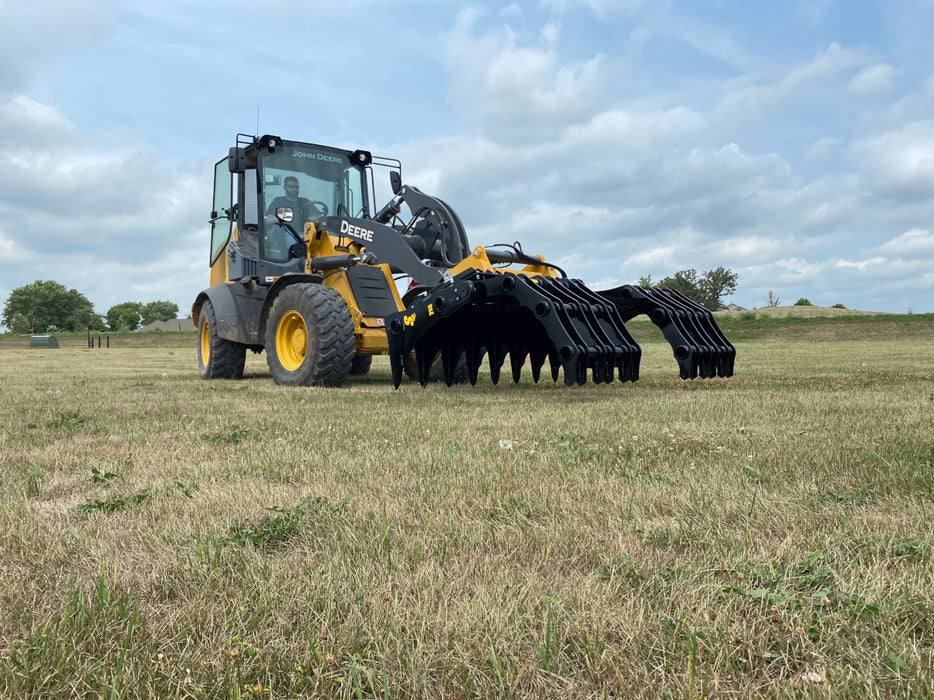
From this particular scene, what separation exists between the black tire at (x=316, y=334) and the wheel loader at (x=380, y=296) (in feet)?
0.05

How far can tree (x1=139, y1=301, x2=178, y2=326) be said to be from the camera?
125 meters

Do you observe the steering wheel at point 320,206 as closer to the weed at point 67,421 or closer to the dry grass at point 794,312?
the weed at point 67,421

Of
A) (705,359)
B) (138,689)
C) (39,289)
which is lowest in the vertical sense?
(138,689)

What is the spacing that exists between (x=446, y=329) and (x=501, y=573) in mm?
6088

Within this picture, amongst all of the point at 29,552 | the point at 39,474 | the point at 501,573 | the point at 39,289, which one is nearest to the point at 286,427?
the point at 39,474

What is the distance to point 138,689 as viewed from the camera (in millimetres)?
1400

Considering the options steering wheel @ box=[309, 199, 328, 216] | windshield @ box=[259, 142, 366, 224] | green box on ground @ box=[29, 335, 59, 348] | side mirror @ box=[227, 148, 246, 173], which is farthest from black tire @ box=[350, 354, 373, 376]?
green box on ground @ box=[29, 335, 59, 348]

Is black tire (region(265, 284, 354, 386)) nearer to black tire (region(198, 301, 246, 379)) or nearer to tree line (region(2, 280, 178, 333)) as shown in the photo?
black tire (region(198, 301, 246, 379))

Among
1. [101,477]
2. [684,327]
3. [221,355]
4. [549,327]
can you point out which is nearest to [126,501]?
[101,477]

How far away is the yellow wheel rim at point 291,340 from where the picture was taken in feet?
29.0

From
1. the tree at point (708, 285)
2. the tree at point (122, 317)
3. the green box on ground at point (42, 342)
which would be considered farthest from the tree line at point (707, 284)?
the tree at point (122, 317)

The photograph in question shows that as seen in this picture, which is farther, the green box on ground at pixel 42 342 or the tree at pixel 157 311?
the tree at pixel 157 311

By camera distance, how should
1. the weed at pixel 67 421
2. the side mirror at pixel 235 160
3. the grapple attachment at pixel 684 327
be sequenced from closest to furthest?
the weed at pixel 67 421 → the grapple attachment at pixel 684 327 → the side mirror at pixel 235 160

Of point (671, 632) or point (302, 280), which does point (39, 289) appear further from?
point (671, 632)
